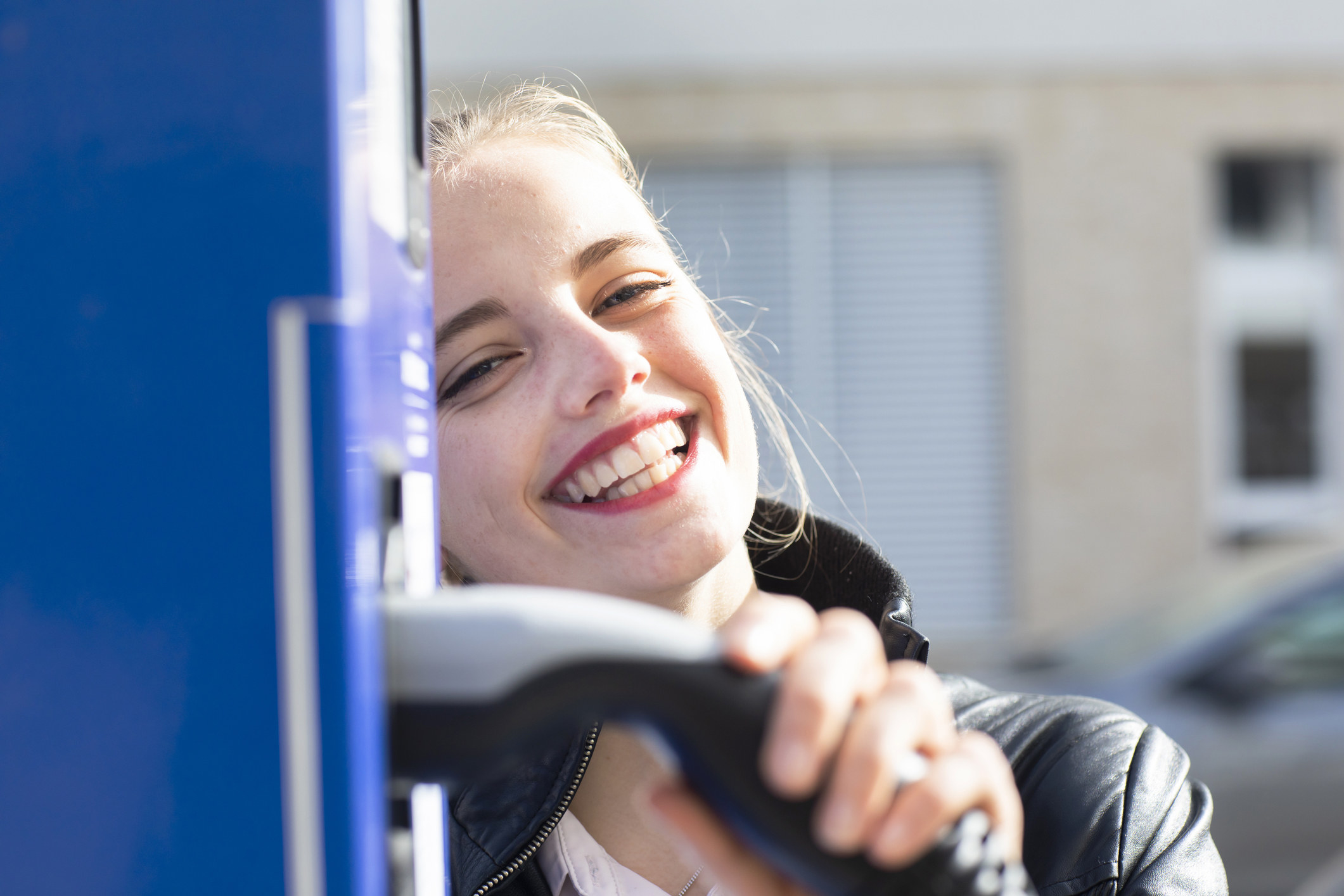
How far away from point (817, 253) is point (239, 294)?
7.80 metres

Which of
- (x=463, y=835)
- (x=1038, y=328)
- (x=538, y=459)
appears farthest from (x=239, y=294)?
(x=1038, y=328)

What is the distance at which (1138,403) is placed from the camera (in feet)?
25.7

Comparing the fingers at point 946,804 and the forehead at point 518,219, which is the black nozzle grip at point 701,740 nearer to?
the fingers at point 946,804

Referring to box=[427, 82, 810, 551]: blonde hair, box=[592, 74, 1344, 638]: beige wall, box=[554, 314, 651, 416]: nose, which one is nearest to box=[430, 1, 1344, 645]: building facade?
box=[592, 74, 1344, 638]: beige wall

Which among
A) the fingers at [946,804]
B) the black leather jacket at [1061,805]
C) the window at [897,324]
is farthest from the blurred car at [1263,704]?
the window at [897,324]

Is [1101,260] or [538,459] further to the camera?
[1101,260]

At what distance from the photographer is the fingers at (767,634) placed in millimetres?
602

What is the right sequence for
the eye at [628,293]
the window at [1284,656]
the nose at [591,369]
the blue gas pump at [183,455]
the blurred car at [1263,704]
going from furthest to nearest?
the window at [1284,656] → the blurred car at [1263,704] → the eye at [628,293] → the nose at [591,369] → the blue gas pump at [183,455]

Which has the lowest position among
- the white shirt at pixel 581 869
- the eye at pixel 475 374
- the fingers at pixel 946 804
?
the white shirt at pixel 581 869

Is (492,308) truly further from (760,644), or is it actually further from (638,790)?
(760,644)

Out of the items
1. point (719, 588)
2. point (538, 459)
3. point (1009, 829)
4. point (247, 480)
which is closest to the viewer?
point (247, 480)

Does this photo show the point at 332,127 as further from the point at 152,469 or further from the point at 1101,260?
the point at 1101,260

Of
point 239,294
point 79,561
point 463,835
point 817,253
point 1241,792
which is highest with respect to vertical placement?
point 817,253

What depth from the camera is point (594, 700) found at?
0.60 meters
